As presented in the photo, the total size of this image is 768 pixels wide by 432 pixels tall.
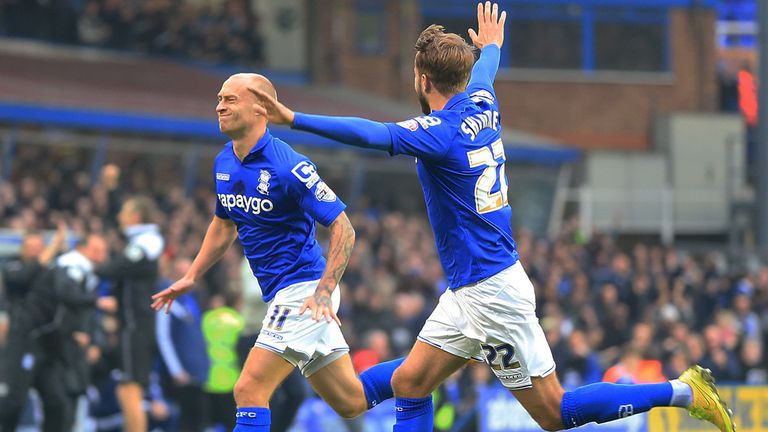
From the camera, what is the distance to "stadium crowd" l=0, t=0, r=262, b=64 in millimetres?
27078

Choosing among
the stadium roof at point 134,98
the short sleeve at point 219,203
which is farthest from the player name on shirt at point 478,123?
the stadium roof at point 134,98

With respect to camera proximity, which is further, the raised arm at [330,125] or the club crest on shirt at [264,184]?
the club crest on shirt at [264,184]

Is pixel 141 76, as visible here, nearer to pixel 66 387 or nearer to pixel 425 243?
pixel 425 243

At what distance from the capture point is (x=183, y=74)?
93.0ft

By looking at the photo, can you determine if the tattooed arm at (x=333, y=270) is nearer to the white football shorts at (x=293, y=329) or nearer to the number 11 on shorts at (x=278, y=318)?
the white football shorts at (x=293, y=329)

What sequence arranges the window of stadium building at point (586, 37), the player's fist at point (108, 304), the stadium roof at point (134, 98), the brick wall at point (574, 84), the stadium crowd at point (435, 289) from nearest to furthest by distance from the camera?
the player's fist at point (108, 304) < the stadium crowd at point (435, 289) < the stadium roof at point (134, 98) < the brick wall at point (574, 84) < the window of stadium building at point (586, 37)

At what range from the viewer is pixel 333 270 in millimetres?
7594

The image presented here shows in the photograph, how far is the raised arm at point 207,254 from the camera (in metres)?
8.26

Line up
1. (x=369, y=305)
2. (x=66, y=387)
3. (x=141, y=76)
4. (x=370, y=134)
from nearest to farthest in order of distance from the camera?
(x=370, y=134) → (x=66, y=387) → (x=369, y=305) → (x=141, y=76)

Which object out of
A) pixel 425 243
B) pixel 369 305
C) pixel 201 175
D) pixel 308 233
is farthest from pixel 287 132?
pixel 308 233

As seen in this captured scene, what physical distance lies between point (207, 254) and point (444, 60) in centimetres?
197

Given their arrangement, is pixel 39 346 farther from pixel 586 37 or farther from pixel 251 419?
pixel 586 37

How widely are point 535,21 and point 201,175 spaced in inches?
514

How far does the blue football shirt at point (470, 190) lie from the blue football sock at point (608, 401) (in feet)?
2.77
